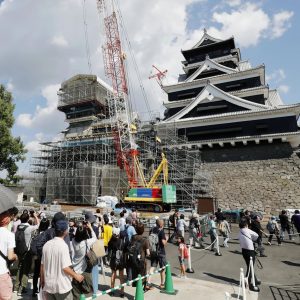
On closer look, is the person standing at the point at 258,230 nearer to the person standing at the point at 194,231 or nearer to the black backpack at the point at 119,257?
the person standing at the point at 194,231

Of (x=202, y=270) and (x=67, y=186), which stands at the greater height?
(x=67, y=186)

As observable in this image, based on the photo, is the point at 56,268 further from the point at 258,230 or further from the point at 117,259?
the point at 258,230

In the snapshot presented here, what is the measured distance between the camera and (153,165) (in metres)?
32.9

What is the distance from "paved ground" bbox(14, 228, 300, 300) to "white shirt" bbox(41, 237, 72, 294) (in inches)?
113

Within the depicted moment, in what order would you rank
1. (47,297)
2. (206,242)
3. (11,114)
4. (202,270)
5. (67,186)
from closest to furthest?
(47,297) → (202,270) → (206,242) → (11,114) → (67,186)

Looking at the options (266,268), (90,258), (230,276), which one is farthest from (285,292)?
(90,258)

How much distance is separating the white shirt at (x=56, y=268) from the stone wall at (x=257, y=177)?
80.6 feet

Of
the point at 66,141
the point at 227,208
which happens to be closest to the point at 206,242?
the point at 227,208

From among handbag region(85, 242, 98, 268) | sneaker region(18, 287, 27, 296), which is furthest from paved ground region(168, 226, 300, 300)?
sneaker region(18, 287, 27, 296)

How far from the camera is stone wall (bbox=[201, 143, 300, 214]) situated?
24.8 m

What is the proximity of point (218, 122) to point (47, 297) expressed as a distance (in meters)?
28.5

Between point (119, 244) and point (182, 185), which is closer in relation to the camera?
point (119, 244)

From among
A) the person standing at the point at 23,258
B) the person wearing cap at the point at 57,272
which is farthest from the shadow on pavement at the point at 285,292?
the person standing at the point at 23,258

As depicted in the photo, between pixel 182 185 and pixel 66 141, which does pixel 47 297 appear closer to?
pixel 182 185
